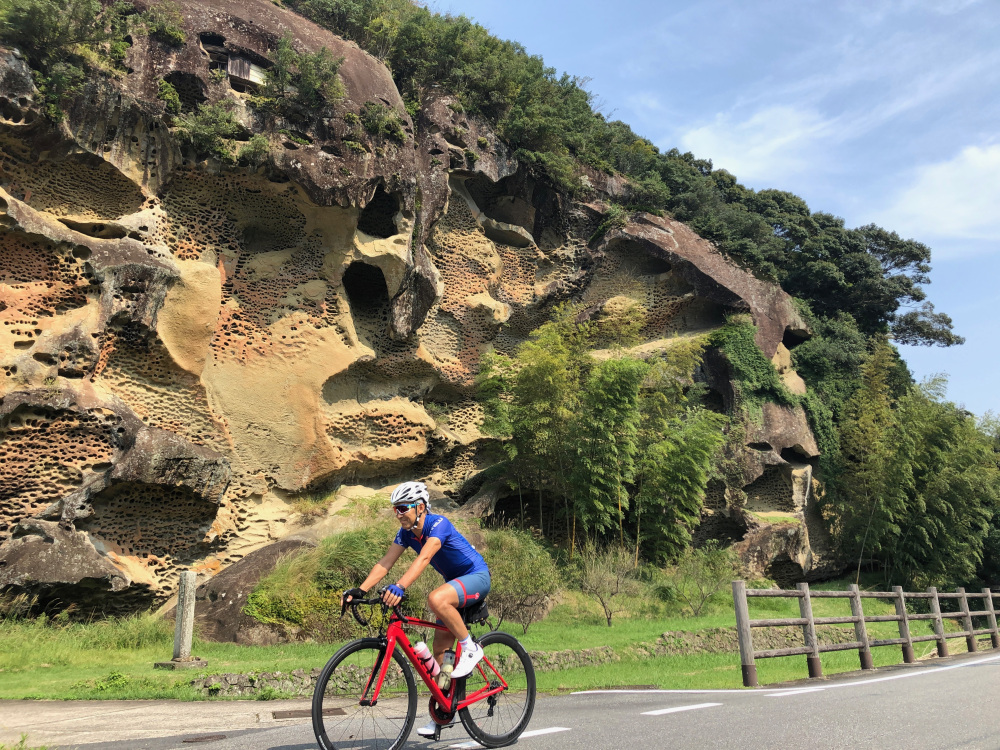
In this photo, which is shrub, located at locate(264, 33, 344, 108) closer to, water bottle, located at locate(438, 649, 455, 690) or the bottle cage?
the bottle cage

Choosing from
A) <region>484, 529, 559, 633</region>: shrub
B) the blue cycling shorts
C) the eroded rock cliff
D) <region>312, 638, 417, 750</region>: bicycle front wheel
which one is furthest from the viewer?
the eroded rock cliff

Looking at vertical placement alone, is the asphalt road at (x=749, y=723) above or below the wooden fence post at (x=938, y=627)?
above

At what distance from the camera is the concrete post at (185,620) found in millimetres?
8211

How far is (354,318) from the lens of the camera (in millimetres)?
17453

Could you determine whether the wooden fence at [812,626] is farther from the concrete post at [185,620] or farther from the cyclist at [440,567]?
the concrete post at [185,620]

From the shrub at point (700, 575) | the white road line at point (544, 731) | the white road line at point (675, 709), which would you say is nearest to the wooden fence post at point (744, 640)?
the white road line at point (675, 709)

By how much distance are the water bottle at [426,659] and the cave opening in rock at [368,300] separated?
1429 cm

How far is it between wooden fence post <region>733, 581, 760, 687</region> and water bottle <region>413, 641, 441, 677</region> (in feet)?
14.0

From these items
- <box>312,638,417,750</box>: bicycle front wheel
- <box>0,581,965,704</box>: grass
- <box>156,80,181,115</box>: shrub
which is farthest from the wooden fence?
<box>156,80,181,115</box>: shrub

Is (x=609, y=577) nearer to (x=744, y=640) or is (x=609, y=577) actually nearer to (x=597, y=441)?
(x=597, y=441)

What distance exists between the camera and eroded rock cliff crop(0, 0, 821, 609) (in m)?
12.1

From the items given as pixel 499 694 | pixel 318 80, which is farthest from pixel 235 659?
pixel 318 80

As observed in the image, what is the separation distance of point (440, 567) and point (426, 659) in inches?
20.2

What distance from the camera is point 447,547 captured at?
3881 mm
